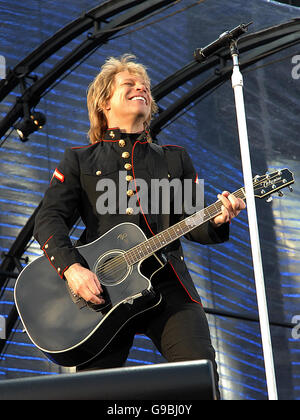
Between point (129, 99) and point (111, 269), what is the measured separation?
2.64 ft

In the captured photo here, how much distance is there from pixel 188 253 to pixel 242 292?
728 millimetres

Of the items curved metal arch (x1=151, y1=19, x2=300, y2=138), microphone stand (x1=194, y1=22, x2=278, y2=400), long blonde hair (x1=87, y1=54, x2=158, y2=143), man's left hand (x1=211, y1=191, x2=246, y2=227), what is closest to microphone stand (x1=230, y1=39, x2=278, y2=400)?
microphone stand (x1=194, y1=22, x2=278, y2=400)

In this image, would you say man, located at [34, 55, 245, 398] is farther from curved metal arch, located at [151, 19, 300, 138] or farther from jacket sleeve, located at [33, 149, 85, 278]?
curved metal arch, located at [151, 19, 300, 138]

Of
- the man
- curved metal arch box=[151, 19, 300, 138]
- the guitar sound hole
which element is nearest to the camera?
the man

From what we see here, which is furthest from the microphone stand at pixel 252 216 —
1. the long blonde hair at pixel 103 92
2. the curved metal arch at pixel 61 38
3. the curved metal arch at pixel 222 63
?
the curved metal arch at pixel 222 63

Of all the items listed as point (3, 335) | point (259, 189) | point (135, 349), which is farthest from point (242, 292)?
point (259, 189)

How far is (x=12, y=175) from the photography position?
650 centimetres

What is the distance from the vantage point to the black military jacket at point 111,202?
274 centimetres

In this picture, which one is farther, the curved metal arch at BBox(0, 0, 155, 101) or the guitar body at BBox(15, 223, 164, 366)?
the curved metal arch at BBox(0, 0, 155, 101)

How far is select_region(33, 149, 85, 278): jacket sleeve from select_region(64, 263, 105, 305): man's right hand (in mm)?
68

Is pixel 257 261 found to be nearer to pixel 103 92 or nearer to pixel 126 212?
pixel 126 212

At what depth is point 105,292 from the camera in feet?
8.69

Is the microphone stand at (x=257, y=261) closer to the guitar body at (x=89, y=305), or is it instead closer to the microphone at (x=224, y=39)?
the microphone at (x=224, y=39)

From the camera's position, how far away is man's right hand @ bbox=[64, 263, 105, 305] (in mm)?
2559
